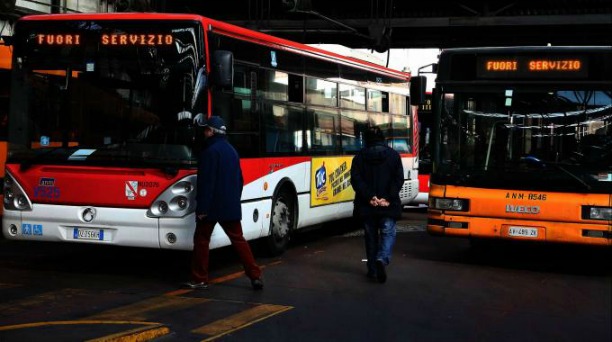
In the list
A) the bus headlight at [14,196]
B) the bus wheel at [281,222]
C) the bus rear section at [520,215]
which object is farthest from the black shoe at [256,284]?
the bus rear section at [520,215]

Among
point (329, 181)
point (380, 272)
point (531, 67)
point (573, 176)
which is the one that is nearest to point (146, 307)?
point (380, 272)

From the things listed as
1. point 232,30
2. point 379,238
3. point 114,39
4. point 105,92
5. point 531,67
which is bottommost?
point 379,238

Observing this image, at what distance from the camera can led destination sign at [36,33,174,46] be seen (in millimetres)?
8781

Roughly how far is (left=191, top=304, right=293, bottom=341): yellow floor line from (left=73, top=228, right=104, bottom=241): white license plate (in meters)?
2.28

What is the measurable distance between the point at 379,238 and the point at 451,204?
60.4 inches

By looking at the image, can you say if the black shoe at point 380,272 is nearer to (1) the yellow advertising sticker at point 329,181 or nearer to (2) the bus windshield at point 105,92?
(2) the bus windshield at point 105,92

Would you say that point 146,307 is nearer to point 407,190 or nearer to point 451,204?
point 451,204

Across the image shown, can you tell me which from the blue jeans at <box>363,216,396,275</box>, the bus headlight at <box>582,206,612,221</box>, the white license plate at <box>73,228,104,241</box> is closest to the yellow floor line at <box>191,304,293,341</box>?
the blue jeans at <box>363,216,396,275</box>

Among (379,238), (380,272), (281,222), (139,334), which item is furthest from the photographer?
(281,222)

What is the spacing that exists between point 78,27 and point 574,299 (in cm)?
623

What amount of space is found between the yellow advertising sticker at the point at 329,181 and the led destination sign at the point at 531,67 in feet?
9.83

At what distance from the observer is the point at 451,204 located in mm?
10477

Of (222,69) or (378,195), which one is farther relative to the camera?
(378,195)

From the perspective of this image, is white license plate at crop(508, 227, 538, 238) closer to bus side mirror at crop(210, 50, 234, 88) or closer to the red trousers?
the red trousers
